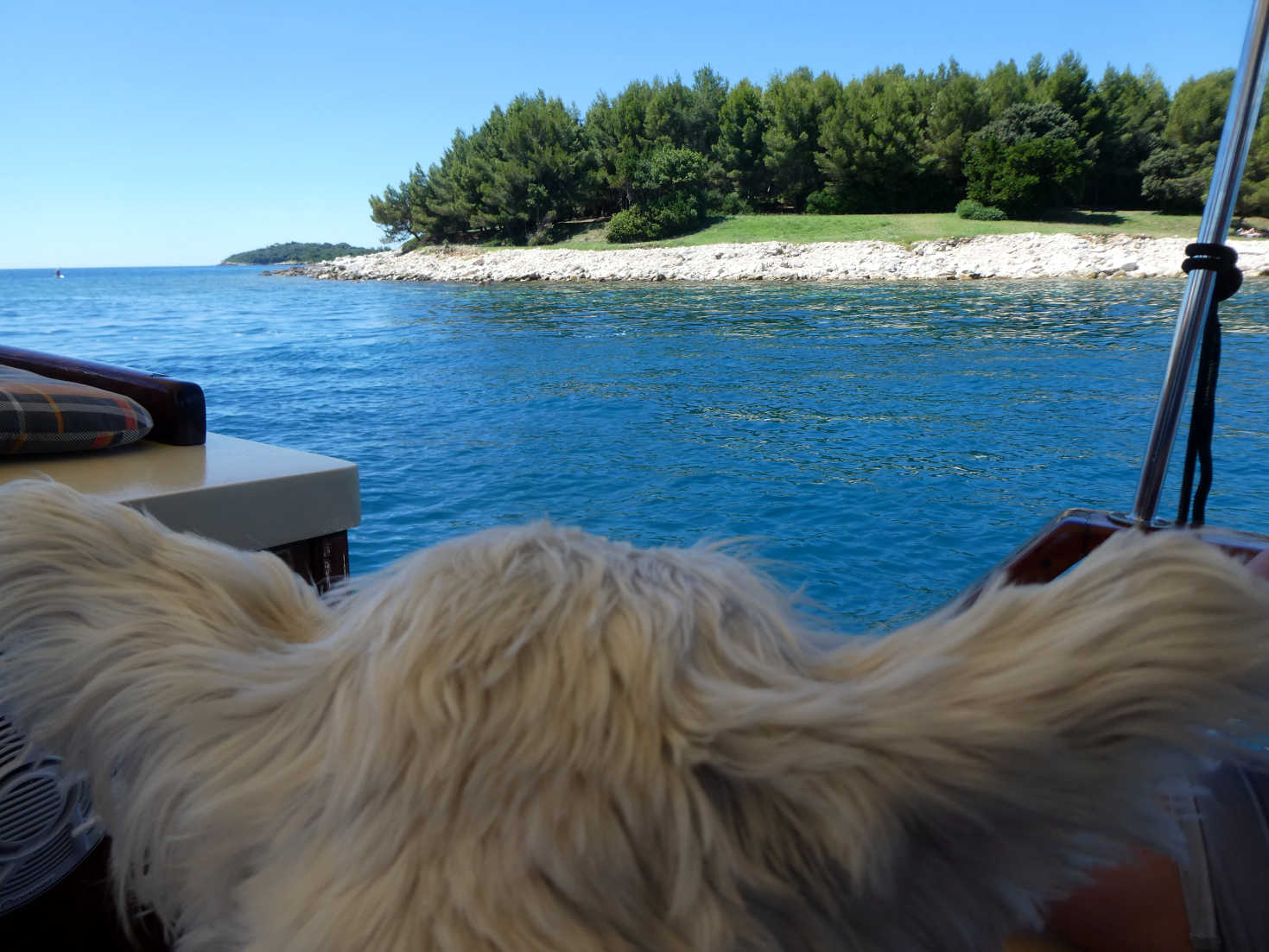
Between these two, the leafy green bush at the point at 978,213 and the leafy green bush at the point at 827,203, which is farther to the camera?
the leafy green bush at the point at 827,203

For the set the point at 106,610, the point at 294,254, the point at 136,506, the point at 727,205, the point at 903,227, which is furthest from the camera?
the point at 294,254

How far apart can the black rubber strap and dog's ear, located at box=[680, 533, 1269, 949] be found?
4.32 ft

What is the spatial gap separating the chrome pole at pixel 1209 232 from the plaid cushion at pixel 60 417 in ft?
5.87

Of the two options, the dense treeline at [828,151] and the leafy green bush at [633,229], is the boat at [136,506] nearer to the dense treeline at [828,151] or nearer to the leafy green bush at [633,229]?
the dense treeline at [828,151]

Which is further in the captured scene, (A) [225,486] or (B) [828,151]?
(B) [828,151]

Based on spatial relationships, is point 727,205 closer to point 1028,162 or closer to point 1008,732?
point 1028,162

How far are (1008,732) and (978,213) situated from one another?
3172cm

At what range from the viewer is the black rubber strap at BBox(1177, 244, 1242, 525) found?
147 centimetres

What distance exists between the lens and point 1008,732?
304 mm

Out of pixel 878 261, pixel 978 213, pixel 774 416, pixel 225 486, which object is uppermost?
pixel 978 213

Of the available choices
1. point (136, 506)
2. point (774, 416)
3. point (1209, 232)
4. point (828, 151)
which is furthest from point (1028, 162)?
point (136, 506)

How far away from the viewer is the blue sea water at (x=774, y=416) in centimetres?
625

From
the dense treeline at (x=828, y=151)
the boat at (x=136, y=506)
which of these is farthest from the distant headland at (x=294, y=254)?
the boat at (x=136, y=506)

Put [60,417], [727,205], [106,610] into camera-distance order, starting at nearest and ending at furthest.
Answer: [106,610] → [60,417] → [727,205]
